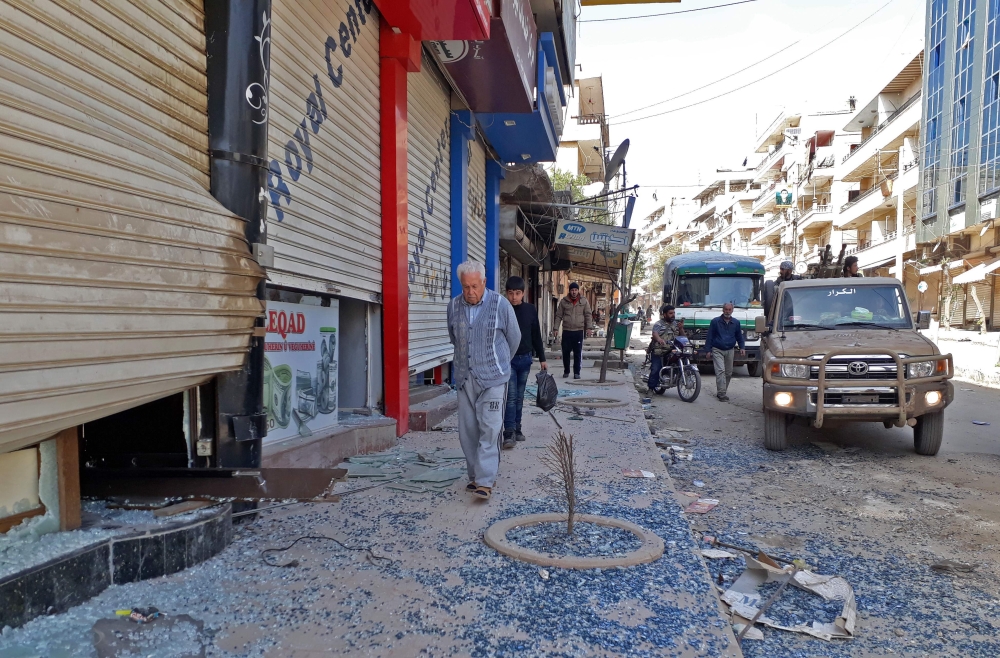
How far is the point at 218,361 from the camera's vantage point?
338cm

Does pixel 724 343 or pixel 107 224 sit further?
pixel 724 343

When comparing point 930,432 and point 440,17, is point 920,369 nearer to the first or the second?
point 930,432

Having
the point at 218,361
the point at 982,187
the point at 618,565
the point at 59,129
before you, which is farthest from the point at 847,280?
the point at 982,187

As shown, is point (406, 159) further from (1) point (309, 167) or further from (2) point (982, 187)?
(2) point (982, 187)

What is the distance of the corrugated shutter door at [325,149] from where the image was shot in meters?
4.83

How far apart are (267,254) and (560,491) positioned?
8.84 ft

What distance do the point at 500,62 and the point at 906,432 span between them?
6.87 meters

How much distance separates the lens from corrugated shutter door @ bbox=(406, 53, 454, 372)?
8.04 m

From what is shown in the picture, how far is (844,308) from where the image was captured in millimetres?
7762

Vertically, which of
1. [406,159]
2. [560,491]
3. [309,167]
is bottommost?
[560,491]

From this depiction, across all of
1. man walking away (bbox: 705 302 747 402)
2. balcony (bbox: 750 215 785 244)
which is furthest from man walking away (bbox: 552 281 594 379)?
balcony (bbox: 750 215 785 244)

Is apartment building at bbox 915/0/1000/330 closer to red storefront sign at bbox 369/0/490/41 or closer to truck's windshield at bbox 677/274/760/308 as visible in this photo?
truck's windshield at bbox 677/274/760/308

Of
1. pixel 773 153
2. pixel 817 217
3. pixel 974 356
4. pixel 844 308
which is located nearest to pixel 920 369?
pixel 844 308

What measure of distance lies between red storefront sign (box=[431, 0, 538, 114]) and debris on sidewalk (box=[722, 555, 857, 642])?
589 centimetres
